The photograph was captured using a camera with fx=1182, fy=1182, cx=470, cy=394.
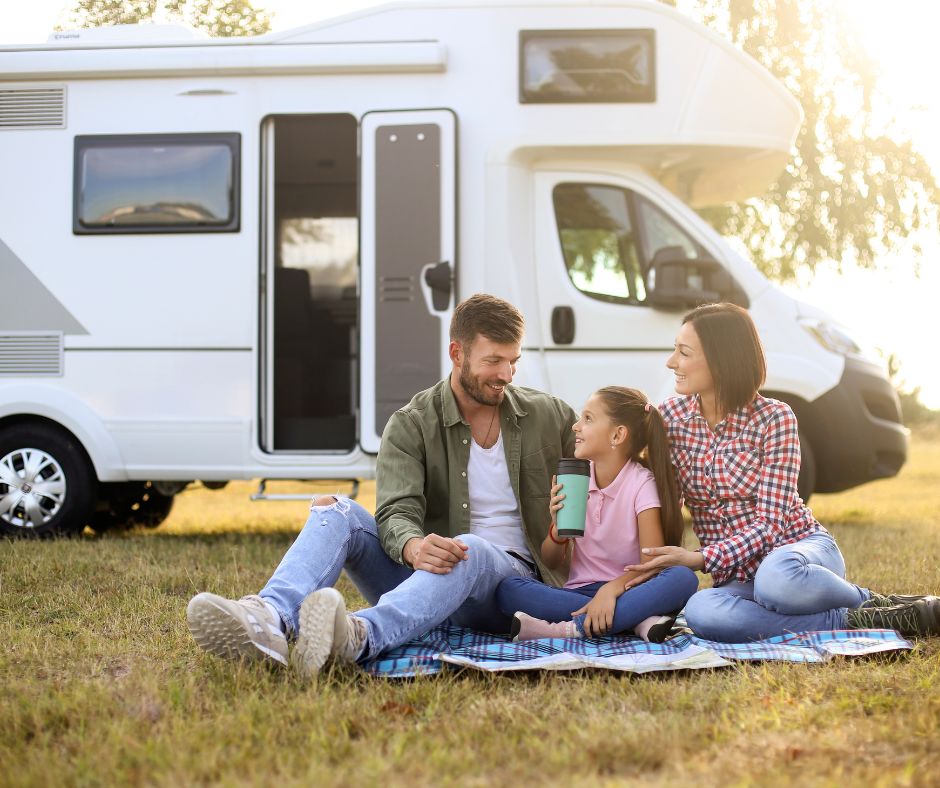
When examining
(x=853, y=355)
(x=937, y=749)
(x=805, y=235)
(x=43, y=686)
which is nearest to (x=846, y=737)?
(x=937, y=749)

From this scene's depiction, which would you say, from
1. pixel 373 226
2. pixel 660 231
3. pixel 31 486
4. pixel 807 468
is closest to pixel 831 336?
pixel 807 468

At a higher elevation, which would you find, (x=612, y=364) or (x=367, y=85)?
(x=367, y=85)

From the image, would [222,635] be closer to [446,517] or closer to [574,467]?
[446,517]

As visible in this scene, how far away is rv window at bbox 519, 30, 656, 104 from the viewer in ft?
21.0

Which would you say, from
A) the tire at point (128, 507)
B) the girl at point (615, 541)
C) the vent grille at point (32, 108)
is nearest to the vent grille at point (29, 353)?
the tire at point (128, 507)

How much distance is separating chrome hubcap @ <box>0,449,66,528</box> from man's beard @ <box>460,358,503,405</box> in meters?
3.71

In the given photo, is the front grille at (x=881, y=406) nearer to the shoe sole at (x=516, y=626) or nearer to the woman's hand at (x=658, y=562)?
the woman's hand at (x=658, y=562)

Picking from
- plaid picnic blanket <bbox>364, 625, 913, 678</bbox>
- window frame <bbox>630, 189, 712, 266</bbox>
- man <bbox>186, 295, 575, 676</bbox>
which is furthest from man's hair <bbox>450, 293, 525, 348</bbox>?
window frame <bbox>630, 189, 712, 266</bbox>

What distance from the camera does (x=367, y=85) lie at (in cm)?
646

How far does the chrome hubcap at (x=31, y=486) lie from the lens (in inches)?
260

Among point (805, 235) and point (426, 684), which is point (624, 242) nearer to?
point (426, 684)

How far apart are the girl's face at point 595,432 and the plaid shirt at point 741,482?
0.85ft

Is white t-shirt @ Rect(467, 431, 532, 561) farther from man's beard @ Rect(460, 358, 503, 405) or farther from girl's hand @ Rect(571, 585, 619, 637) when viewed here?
girl's hand @ Rect(571, 585, 619, 637)

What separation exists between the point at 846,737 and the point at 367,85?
479cm
